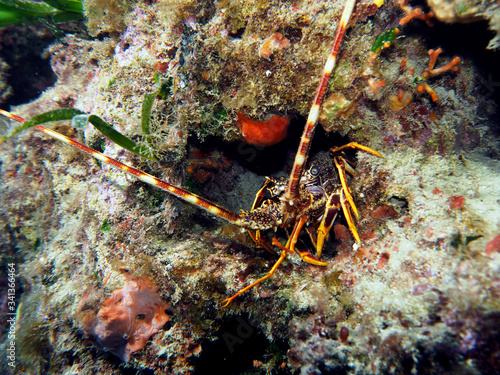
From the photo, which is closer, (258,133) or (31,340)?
(258,133)

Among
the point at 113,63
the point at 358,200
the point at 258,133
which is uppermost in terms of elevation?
the point at 113,63

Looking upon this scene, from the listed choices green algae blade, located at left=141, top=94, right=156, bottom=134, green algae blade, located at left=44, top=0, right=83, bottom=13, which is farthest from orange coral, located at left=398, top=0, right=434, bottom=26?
green algae blade, located at left=44, top=0, right=83, bottom=13

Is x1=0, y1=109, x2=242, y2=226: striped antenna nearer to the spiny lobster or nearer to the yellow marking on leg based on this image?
the spiny lobster

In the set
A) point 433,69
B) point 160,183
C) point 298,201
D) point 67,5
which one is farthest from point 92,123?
point 433,69

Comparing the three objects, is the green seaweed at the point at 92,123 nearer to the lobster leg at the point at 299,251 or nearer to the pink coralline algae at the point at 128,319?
the pink coralline algae at the point at 128,319

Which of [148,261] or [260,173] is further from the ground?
[260,173]

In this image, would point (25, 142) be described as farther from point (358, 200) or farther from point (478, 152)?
point (478, 152)

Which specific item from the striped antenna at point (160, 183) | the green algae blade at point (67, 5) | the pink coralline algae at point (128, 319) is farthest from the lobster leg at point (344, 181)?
the green algae blade at point (67, 5)

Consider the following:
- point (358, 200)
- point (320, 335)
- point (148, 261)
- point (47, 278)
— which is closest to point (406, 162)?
point (358, 200)
